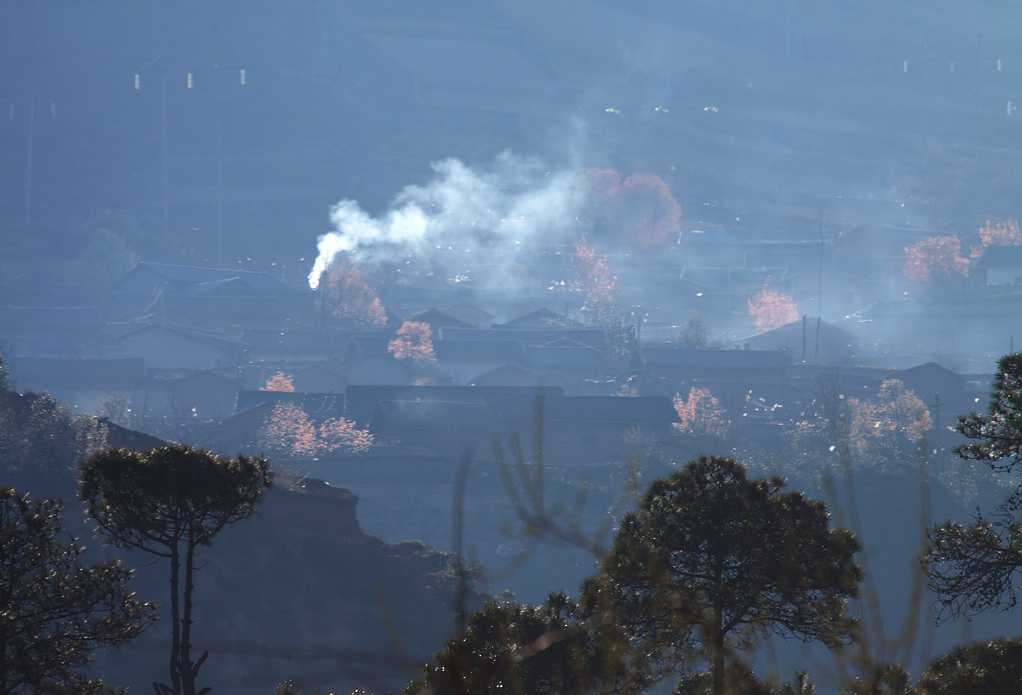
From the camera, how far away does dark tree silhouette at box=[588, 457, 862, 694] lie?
752 centimetres

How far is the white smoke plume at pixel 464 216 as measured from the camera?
67.9 m

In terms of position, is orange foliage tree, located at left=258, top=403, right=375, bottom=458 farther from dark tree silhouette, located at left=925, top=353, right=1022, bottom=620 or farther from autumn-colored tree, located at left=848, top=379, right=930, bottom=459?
dark tree silhouette, located at left=925, top=353, right=1022, bottom=620

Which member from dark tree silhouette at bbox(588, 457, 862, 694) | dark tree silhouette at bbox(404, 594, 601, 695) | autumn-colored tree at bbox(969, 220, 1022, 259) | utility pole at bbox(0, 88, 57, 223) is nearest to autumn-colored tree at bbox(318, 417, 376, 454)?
dark tree silhouette at bbox(404, 594, 601, 695)

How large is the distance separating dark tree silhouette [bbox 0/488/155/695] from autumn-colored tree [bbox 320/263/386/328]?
152ft

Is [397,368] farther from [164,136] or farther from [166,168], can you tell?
[164,136]

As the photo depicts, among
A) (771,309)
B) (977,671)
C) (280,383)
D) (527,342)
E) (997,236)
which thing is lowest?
(977,671)

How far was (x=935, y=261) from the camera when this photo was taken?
2340 inches

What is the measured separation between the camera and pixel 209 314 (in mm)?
53219

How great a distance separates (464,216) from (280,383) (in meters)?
35.1

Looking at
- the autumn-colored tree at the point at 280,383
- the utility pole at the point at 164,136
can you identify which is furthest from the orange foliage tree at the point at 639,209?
the autumn-colored tree at the point at 280,383

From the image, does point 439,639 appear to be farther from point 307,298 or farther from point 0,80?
point 0,80

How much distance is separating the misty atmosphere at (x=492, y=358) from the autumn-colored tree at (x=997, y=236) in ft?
1.49

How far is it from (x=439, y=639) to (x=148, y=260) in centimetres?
5252

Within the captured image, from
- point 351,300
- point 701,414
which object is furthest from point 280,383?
point 701,414
